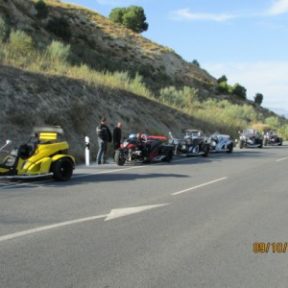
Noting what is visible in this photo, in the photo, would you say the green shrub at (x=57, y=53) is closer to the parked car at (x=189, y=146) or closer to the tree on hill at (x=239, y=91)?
the parked car at (x=189, y=146)

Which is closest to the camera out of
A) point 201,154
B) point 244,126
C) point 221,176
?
point 221,176

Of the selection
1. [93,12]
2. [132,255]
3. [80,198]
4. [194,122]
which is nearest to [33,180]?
[80,198]

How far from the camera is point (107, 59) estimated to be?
60.0 m

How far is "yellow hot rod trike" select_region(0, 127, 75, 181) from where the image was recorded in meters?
14.2

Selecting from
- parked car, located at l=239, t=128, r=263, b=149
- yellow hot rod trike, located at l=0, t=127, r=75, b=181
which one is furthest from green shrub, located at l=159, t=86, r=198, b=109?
yellow hot rod trike, located at l=0, t=127, r=75, b=181

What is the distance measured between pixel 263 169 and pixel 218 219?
10177mm

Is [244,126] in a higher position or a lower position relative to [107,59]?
lower

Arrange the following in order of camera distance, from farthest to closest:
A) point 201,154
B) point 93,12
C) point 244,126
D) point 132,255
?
point 93,12, point 244,126, point 201,154, point 132,255

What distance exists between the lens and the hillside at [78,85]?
2512cm

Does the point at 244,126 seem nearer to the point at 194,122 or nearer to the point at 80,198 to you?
the point at 194,122

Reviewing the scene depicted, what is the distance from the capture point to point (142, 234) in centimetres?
838
